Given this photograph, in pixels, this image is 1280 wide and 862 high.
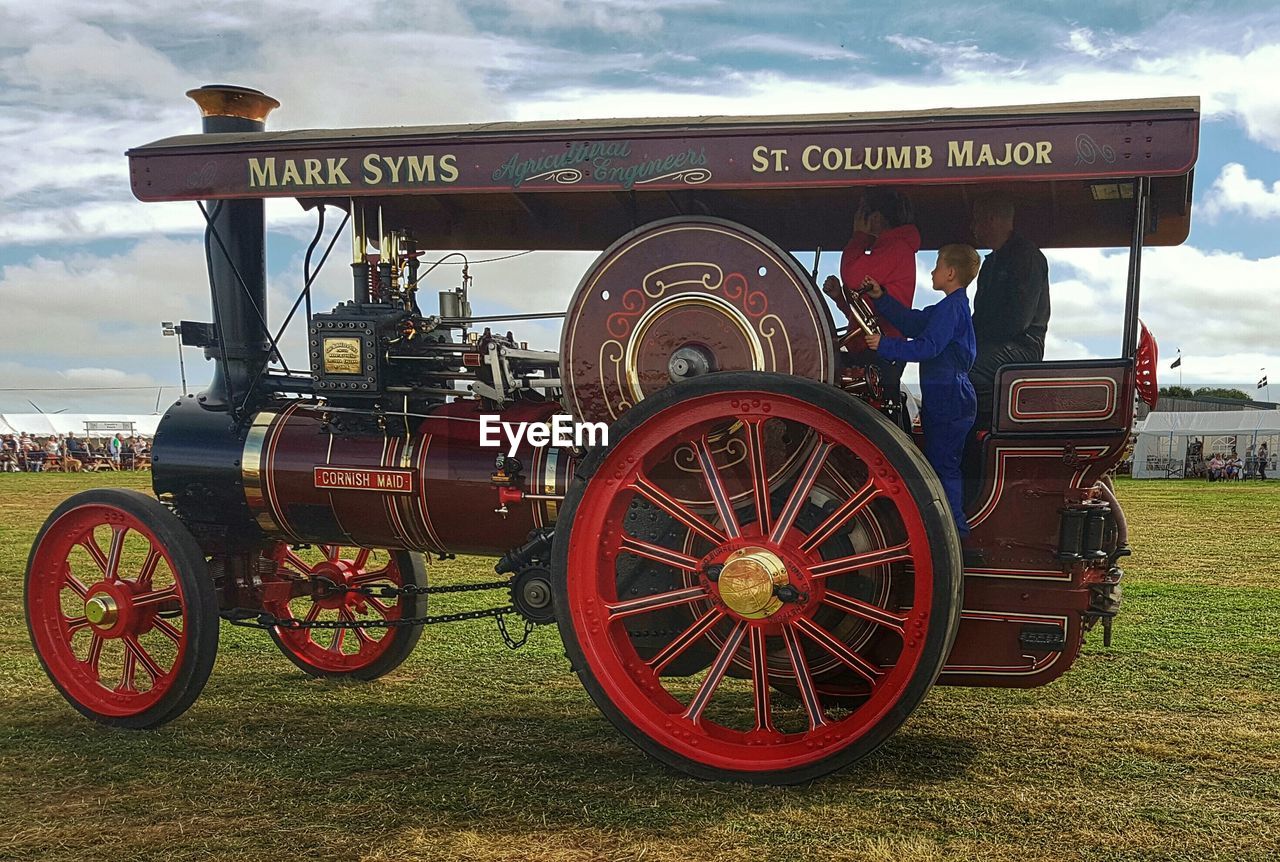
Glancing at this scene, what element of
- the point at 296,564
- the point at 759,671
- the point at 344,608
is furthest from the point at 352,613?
the point at 759,671

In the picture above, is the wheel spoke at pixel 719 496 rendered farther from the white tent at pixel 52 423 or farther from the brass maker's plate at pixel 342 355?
the white tent at pixel 52 423

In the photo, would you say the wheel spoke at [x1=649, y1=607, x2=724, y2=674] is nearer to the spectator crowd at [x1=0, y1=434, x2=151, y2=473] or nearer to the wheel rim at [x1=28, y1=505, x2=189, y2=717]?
the wheel rim at [x1=28, y1=505, x2=189, y2=717]

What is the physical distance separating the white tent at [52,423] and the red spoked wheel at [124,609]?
1098 inches

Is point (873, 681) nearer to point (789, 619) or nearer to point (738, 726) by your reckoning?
point (789, 619)

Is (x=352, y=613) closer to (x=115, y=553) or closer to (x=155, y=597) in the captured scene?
(x=155, y=597)

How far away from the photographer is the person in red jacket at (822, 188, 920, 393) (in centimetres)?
404

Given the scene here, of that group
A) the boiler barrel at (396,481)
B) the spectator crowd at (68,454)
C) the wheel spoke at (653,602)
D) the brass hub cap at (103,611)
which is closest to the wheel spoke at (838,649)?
the wheel spoke at (653,602)

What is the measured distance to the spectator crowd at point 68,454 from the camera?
97.8 ft

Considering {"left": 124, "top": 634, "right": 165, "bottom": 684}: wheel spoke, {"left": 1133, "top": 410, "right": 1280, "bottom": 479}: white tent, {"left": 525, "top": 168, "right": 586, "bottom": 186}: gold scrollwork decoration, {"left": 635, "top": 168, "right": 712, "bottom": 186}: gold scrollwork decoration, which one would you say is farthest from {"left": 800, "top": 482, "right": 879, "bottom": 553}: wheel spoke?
{"left": 1133, "top": 410, "right": 1280, "bottom": 479}: white tent

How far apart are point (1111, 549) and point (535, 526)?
220 centimetres

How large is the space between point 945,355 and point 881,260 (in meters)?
0.42

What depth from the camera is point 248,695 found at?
17.1 feet

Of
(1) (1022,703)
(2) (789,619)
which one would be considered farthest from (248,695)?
(1) (1022,703)

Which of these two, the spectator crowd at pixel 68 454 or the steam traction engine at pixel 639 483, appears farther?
the spectator crowd at pixel 68 454
